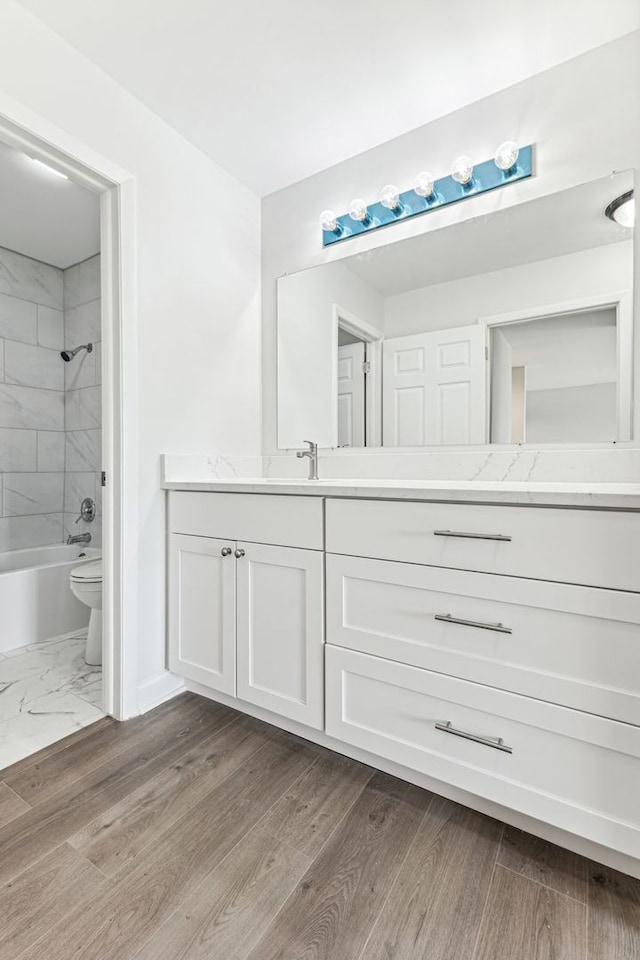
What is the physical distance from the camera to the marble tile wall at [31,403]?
2977 millimetres

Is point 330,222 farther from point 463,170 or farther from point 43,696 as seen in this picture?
point 43,696

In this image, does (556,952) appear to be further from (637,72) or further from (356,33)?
(356,33)

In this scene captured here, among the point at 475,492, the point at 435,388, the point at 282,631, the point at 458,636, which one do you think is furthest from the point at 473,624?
the point at 435,388

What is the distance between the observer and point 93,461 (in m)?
3.10

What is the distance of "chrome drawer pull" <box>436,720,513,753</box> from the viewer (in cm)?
115

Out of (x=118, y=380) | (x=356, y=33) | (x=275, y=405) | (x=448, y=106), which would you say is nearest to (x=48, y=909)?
(x=118, y=380)

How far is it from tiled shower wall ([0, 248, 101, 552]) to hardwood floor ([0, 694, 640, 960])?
2013mm

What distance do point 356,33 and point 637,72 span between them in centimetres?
90

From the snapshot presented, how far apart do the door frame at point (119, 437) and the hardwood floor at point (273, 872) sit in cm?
31

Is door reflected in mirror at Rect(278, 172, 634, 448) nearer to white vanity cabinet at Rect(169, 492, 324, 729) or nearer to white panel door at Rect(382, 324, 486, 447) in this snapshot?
white panel door at Rect(382, 324, 486, 447)

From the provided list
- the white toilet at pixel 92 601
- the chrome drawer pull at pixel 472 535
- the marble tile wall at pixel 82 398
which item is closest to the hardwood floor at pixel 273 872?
the white toilet at pixel 92 601

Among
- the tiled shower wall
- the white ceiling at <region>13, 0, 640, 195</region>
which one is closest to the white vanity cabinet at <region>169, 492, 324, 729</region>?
the white ceiling at <region>13, 0, 640, 195</region>

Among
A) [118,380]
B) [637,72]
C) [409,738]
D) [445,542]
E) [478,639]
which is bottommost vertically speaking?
[409,738]

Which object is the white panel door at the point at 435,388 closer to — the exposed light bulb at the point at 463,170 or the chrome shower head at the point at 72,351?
the exposed light bulb at the point at 463,170
